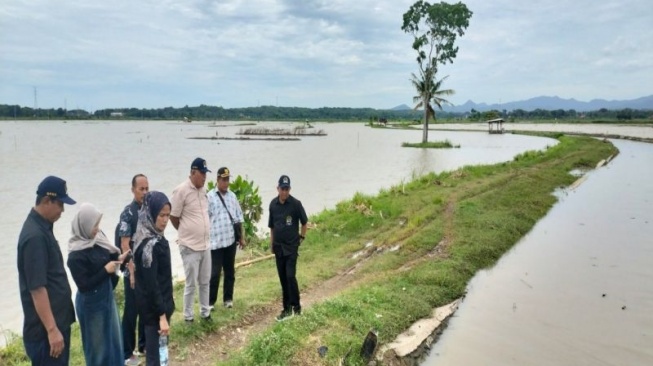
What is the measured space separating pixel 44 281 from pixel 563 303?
6.94 metres

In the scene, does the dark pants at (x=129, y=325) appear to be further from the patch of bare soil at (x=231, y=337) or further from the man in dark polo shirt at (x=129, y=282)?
the patch of bare soil at (x=231, y=337)

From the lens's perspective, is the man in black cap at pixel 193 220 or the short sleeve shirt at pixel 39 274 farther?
the man in black cap at pixel 193 220

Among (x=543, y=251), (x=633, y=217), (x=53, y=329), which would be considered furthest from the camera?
(x=633, y=217)

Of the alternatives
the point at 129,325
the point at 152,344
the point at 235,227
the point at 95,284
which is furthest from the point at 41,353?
the point at 235,227

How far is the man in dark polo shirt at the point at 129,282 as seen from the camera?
14.8 feet

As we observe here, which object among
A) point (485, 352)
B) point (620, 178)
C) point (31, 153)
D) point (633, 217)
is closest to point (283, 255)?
point (485, 352)

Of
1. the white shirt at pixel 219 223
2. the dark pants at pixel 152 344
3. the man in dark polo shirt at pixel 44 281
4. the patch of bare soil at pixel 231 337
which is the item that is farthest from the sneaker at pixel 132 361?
the white shirt at pixel 219 223

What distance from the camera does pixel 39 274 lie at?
3.12m

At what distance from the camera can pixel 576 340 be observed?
19.5 feet

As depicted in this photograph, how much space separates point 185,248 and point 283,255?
116 centimetres

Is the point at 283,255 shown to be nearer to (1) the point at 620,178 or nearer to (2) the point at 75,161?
(1) the point at 620,178

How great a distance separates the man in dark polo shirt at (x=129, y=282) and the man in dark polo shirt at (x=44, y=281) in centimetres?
108

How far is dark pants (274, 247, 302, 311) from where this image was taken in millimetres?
5629

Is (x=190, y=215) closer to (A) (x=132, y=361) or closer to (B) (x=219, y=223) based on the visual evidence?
(B) (x=219, y=223)
